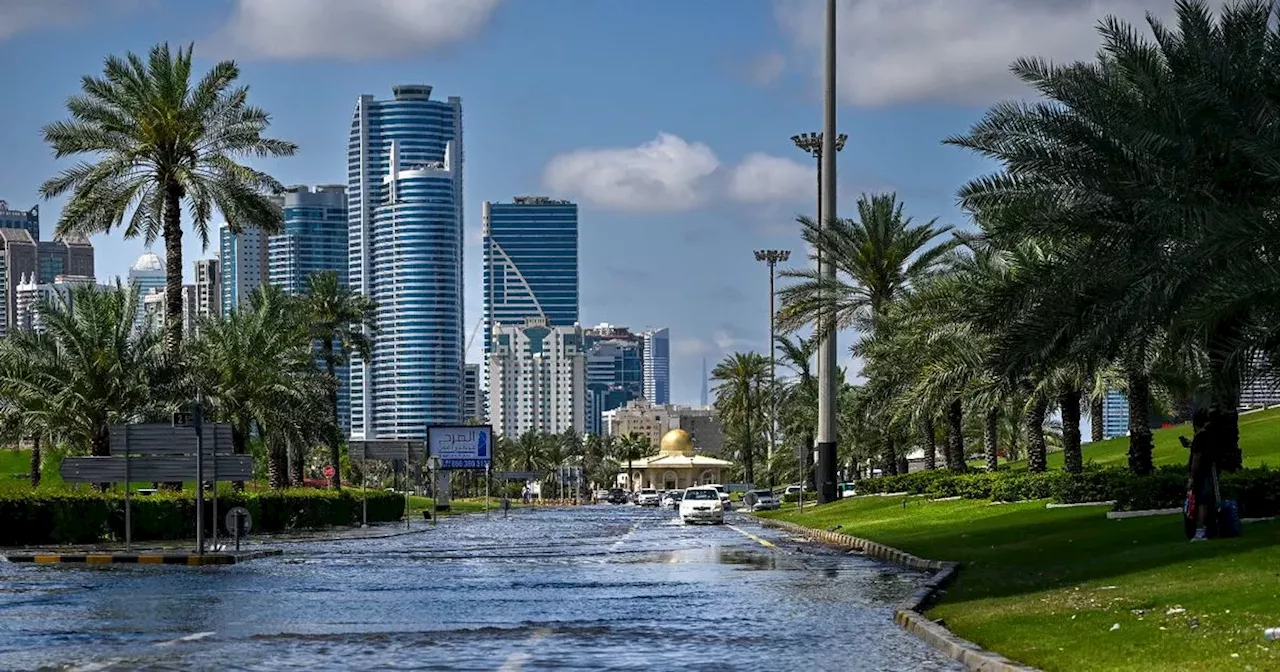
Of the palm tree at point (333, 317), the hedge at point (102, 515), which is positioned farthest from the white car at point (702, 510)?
the palm tree at point (333, 317)

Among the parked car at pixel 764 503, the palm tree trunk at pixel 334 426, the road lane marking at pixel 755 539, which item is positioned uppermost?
the palm tree trunk at pixel 334 426

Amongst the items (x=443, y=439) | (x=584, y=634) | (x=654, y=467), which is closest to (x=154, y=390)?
(x=584, y=634)

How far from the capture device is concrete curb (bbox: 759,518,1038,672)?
44.5ft

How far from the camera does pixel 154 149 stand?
50.5m

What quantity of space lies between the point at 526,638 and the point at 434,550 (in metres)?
24.7

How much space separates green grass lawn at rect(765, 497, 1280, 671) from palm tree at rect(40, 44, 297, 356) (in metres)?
24.9

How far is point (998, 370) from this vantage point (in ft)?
97.3

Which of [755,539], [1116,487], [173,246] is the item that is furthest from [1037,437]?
[173,246]

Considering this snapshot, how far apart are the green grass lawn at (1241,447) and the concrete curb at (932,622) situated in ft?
72.5

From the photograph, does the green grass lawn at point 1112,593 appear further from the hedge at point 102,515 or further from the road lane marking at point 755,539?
the hedge at point 102,515

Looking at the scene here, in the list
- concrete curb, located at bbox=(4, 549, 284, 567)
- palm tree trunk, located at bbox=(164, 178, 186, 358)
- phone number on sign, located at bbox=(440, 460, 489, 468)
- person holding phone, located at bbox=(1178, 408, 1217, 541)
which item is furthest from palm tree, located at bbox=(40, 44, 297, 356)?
phone number on sign, located at bbox=(440, 460, 489, 468)

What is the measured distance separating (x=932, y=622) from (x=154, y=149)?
125ft

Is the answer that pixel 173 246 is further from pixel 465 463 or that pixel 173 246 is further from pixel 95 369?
pixel 465 463

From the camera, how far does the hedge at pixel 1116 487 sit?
27.9 m
